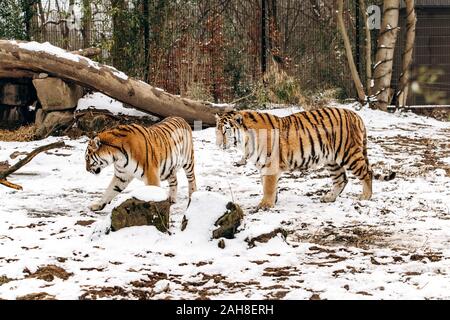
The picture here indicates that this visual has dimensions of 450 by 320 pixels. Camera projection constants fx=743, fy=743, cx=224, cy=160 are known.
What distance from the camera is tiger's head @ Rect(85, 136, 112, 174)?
237 inches

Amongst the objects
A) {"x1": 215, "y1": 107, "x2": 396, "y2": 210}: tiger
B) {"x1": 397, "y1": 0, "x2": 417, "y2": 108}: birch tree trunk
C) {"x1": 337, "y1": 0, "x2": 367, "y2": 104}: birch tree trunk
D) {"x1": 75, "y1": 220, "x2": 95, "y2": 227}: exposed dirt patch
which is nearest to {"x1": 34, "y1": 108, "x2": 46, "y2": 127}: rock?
{"x1": 215, "y1": 107, "x2": 396, "y2": 210}: tiger

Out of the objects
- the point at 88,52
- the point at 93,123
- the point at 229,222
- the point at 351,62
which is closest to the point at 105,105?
the point at 93,123

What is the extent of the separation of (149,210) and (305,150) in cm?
194

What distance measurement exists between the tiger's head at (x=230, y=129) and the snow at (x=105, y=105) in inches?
178

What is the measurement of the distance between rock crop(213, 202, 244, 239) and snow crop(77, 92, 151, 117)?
593 centimetres

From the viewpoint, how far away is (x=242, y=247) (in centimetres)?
504

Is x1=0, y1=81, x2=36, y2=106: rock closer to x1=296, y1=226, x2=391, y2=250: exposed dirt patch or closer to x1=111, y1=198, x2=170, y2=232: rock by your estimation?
x1=111, y1=198, x2=170, y2=232: rock

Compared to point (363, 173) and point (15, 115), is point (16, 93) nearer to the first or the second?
point (15, 115)

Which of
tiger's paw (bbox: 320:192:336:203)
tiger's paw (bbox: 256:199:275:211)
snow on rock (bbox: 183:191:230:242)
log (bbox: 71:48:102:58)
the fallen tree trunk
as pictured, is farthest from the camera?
log (bbox: 71:48:102:58)

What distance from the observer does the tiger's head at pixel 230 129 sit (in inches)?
257

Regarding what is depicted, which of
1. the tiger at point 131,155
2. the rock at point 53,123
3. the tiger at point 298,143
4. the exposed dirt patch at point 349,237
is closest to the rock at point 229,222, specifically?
the exposed dirt patch at point 349,237

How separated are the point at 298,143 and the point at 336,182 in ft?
1.77

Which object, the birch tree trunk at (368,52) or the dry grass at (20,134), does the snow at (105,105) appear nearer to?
the dry grass at (20,134)

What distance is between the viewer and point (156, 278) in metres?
4.44
